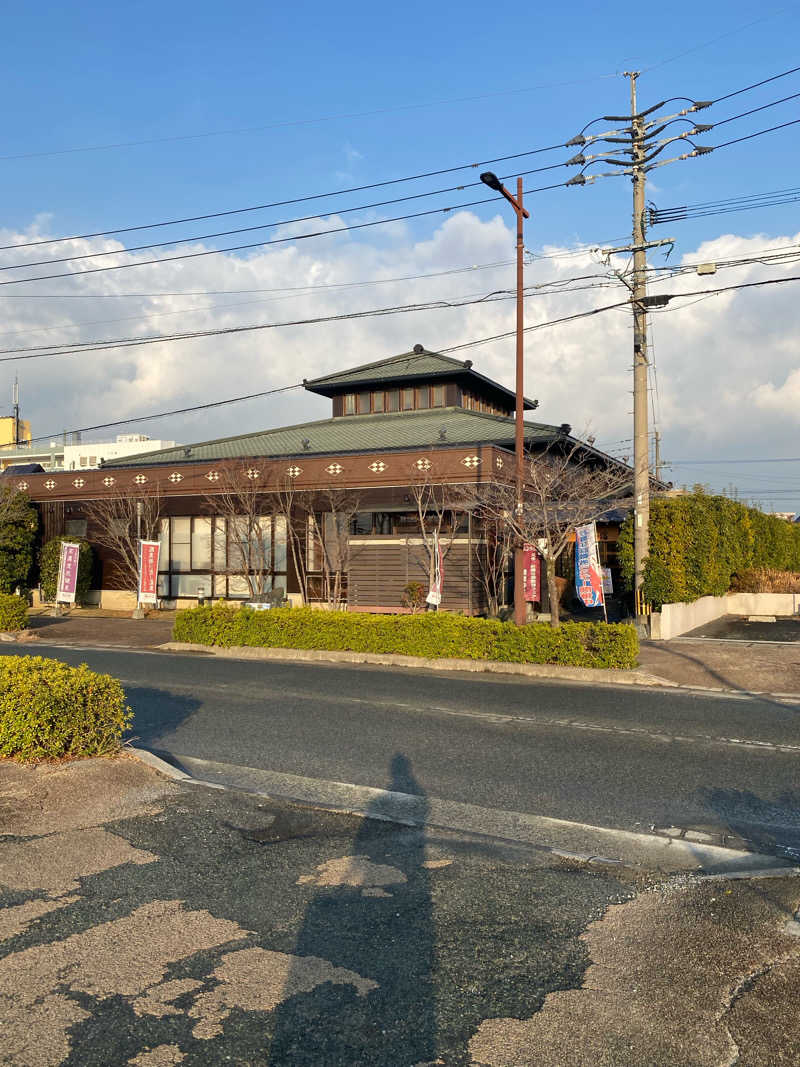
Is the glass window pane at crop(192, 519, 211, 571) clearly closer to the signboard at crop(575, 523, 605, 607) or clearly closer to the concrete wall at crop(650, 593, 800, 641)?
the signboard at crop(575, 523, 605, 607)

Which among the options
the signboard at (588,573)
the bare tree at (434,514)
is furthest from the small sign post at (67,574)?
the signboard at (588,573)

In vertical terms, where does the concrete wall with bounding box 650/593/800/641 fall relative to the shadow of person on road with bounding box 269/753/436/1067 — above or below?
above

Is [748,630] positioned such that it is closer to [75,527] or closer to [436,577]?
[436,577]

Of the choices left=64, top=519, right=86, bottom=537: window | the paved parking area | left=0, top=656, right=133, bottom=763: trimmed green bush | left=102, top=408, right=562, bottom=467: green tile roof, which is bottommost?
the paved parking area

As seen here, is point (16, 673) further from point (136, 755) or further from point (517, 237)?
point (517, 237)

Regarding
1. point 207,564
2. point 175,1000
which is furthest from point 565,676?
point 207,564

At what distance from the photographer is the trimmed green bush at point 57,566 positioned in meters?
29.9

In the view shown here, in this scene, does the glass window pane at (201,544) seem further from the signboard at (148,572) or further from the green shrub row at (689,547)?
the green shrub row at (689,547)

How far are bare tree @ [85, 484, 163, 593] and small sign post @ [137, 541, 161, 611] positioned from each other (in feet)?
9.73

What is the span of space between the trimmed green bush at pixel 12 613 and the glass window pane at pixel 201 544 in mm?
6748

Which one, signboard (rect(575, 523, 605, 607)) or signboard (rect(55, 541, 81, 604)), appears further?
signboard (rect(55, 541, 81, 604))

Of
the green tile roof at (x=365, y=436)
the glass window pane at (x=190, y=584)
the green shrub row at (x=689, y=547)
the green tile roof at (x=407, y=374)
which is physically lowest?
the glass window pane at (x=190, y=584)

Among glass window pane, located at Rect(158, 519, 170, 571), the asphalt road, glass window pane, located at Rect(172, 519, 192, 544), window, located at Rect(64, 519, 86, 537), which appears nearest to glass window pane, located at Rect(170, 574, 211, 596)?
glass window pane, located at Rect(158, 519, 170, 571)

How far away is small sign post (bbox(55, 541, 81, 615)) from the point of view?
28.1 m
